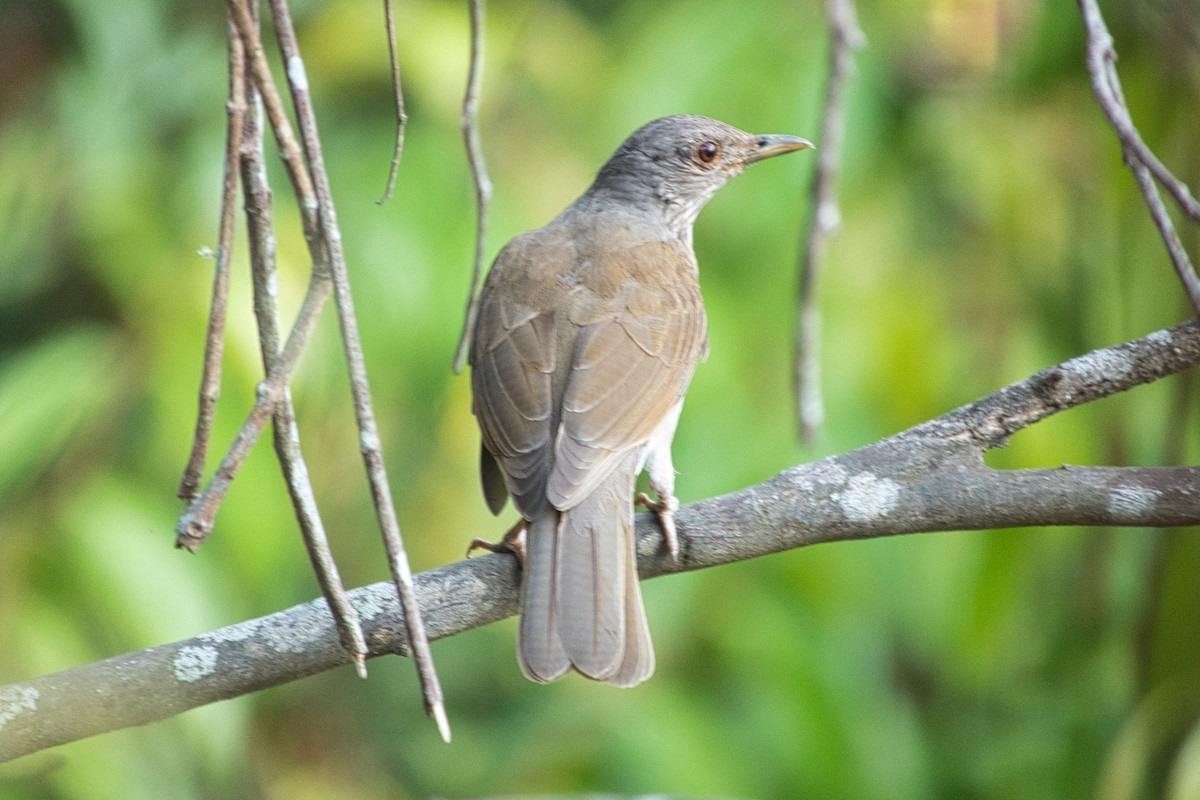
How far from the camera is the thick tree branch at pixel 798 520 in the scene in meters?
2.46

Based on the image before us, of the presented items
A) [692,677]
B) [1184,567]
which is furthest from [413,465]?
[1184,567]

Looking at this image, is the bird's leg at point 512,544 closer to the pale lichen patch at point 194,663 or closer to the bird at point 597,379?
the bird at point 597,379

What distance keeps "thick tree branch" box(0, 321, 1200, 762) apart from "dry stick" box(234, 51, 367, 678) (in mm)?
554

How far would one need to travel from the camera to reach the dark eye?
4.36 metres

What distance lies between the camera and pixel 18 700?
241cm

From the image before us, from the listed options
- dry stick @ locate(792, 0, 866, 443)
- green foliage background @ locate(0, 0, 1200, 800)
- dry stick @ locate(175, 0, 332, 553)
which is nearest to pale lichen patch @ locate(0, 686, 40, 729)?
green foliage background @ locate(0, 0, 1200, 800)

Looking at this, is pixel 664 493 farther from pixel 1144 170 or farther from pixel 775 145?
pixel 775 145

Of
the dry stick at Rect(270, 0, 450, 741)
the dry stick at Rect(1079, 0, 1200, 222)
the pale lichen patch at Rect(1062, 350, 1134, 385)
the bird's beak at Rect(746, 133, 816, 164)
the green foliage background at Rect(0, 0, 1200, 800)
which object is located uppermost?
the dry stick at Rect(1079, 0, 1200, 222)

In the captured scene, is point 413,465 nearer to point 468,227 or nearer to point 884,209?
point 468,227

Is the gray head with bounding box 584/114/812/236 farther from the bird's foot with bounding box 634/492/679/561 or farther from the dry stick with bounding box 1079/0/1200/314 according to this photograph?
the dry stick with bounding box 1079/0/1200/314

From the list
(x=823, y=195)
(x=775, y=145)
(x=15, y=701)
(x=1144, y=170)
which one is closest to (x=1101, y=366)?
(x=1144, y=170)

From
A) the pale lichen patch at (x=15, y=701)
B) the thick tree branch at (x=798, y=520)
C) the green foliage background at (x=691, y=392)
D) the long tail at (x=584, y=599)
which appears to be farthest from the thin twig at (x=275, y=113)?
the green foliage background at (x=691, y=392)

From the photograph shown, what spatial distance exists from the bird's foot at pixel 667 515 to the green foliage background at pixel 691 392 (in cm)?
57

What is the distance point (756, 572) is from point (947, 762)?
Result: 1175mm
